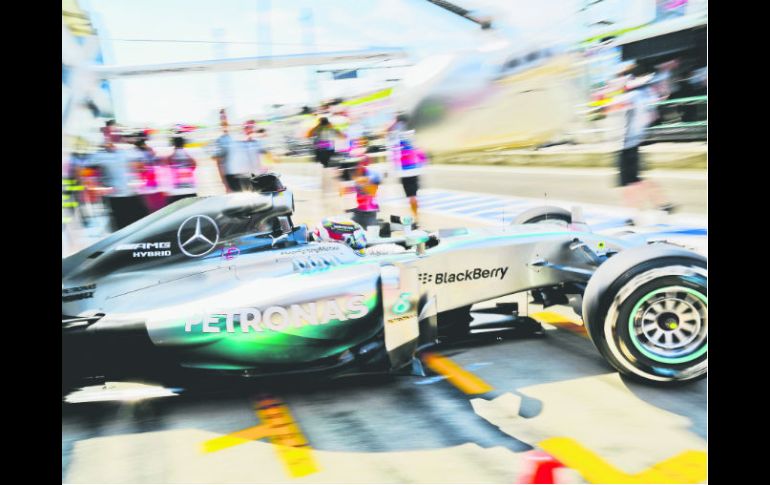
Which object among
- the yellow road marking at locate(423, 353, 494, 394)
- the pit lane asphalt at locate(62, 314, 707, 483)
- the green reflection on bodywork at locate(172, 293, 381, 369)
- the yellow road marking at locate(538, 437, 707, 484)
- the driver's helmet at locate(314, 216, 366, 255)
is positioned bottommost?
the yellow road marking at locate(538, 437, 707, 484)

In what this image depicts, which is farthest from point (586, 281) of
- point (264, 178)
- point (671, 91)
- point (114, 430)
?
point (114, 430)

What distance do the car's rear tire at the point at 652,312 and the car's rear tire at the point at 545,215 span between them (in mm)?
388

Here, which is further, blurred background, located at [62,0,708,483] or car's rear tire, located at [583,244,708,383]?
car's rear tire, located at [583,244,708,383]

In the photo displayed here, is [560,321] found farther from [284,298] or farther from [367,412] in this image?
[284,298]

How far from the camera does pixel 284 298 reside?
282cm

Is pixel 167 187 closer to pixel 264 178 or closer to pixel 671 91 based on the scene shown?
pixel 264 178

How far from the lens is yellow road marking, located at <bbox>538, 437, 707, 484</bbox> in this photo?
7.63 feet

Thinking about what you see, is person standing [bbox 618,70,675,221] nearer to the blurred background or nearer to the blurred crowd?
the blurred background

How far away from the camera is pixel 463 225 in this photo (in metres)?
3.13

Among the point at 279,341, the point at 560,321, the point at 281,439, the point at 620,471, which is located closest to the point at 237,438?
the point at 281,439

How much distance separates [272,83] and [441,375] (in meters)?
1.63

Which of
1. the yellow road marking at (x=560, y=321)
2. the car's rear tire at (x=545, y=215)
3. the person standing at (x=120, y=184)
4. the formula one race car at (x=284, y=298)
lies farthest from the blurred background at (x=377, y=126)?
the yellow road marking at (x=560, y=321)

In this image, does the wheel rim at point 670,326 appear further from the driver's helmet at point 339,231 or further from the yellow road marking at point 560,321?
the driver's helmet at point 339,231

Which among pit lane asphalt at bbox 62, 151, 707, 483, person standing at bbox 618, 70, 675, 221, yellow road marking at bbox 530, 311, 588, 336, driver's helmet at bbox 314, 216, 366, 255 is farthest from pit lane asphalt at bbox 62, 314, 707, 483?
person standing at bbox 618, 70, 675, 221
